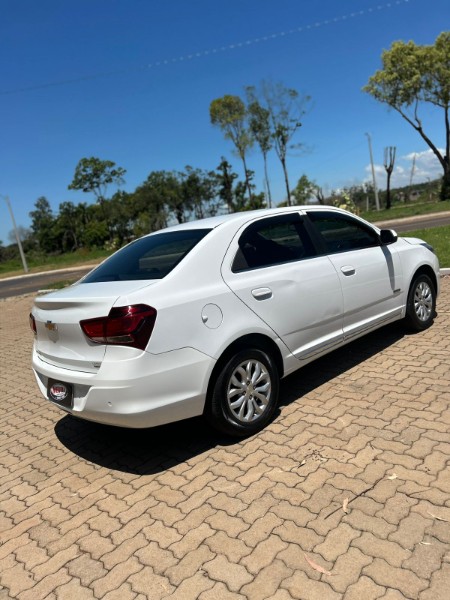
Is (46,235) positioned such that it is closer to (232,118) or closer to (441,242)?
(232,118)

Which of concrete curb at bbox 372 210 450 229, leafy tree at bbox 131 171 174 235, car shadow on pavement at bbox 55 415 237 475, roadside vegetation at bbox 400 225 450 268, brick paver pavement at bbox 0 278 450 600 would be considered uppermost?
leafy tree at bbox 131 171 174 235

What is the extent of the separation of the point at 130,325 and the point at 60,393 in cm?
87

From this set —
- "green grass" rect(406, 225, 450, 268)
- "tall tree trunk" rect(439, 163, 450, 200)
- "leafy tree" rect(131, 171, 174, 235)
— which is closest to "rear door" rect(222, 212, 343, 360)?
"green grass" rect(406, 225, 450, 268)

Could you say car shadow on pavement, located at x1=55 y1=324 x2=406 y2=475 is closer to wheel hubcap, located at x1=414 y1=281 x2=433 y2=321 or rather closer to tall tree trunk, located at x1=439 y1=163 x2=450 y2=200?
wheel hubcap, located at x1=414 y1=281 x2=433 y2=321

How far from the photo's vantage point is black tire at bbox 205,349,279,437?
125 inches

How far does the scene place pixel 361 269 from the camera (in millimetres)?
4402

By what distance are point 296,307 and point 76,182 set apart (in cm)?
4517

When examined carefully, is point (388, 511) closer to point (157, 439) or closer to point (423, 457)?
point (423, 457)

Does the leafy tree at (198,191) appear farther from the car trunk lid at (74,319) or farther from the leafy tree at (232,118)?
the car trunk lid at (74,319)

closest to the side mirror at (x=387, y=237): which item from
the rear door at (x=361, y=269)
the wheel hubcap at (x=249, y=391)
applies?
the rear door at (x=361, y=269)

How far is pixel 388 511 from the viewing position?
8.13 feet

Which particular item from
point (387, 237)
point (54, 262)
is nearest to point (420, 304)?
point (387, 237)

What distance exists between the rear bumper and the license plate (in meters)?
0.06

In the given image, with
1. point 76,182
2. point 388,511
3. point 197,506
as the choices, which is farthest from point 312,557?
point 76,182
